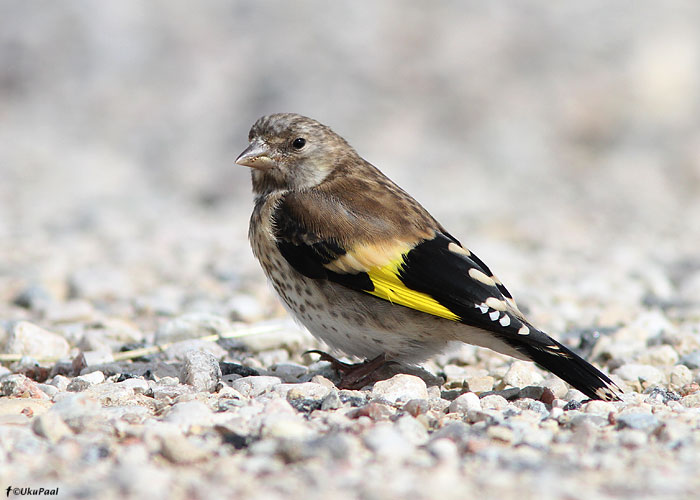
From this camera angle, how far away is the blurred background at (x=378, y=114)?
10531 millimetres

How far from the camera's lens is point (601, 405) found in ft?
12.7

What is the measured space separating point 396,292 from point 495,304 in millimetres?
480

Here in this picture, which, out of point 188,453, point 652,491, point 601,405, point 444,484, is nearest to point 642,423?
point 601,405

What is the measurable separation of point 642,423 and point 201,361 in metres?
2.07

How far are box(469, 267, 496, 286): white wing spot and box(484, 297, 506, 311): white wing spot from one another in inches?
4.8

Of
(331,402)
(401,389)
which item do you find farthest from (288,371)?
(331,402)

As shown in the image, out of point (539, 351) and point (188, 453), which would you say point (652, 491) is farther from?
point (539, 351)

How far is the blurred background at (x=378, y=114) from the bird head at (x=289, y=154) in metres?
3.36

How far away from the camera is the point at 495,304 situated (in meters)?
4.48

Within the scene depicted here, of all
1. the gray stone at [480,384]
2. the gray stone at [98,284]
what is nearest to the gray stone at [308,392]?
the gray stone at [480,384]

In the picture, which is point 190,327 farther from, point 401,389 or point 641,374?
point 641,374

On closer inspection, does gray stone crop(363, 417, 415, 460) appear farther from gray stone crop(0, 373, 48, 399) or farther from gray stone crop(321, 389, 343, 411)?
gray stone crop(0, 373, 48, 399)

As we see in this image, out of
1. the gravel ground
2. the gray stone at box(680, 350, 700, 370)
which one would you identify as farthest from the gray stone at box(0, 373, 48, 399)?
the gray stone at box(680, 350, 700, 370)

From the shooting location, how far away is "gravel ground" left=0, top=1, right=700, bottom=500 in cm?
306
